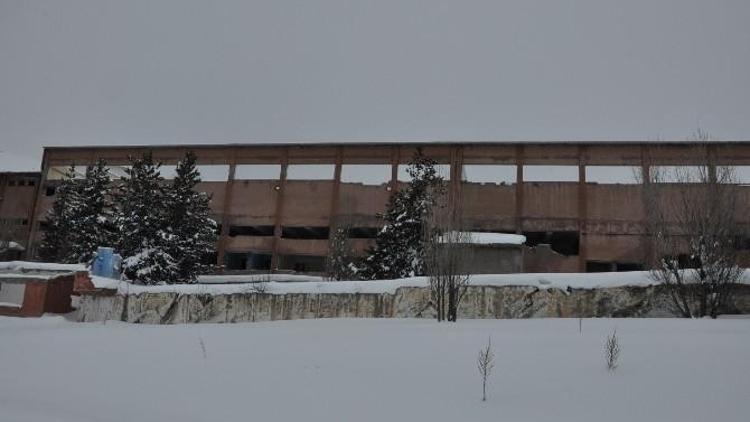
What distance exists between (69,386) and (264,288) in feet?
39.1

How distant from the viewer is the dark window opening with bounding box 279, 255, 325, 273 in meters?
39.0

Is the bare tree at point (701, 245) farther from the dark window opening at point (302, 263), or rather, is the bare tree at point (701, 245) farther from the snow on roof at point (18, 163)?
the snow on roof at point (18, 163)

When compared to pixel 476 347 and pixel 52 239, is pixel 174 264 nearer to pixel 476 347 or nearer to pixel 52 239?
pixel 52 239

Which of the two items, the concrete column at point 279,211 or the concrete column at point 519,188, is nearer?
the concrete column at point 519,188

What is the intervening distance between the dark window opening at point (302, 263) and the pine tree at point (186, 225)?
1037cm

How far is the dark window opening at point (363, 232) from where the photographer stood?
38.1 metres

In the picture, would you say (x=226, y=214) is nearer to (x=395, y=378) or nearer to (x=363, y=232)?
(x=363, y=232)

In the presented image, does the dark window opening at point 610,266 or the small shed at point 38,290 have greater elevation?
the dark window opening at point 610,266

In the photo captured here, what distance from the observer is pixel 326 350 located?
347 inches

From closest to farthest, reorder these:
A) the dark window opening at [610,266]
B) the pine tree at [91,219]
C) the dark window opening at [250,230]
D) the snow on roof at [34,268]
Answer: the snow on roof at [34,268] → the pine tree at [91,219] → the dark window opening at [610,266] → the dark window opening at [250,230]

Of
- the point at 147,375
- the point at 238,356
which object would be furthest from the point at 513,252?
the point at 147,375

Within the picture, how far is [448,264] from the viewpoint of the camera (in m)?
14.0

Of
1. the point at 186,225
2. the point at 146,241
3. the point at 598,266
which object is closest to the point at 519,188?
the point at 598,266

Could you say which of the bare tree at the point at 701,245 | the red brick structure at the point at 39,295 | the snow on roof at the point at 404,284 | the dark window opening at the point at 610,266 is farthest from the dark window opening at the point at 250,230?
the bare tree at the point at 701,245
